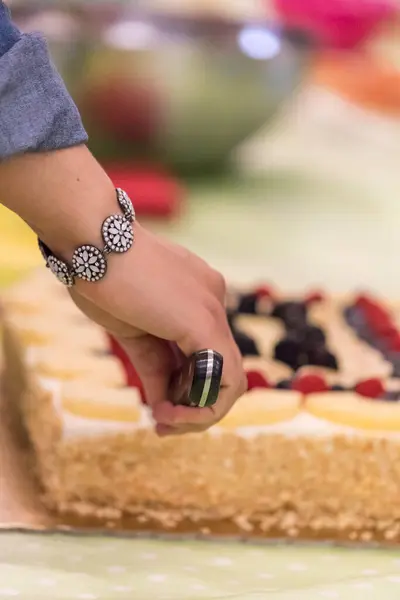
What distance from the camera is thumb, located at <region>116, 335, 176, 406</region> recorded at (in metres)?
0.64

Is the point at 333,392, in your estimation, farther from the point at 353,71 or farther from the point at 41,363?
the point at 353,71

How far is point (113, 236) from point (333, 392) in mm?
295

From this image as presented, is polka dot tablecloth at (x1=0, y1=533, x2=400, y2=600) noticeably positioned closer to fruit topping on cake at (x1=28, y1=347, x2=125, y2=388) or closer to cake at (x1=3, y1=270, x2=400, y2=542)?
cake at (x1=3, y1=270, x2=400, y2=542)

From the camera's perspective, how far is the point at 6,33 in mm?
505

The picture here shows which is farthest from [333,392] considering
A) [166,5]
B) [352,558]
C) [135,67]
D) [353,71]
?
[353,71]

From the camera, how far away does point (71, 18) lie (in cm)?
158

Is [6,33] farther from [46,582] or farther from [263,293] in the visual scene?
[263,293]

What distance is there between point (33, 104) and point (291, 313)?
0.52m

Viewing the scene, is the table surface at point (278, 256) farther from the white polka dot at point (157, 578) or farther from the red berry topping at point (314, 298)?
the red berry topping at point (314, 298)

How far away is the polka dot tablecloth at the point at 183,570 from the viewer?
1.83 ft

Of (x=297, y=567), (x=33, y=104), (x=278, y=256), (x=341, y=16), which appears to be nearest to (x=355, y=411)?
(x=297, y=567)

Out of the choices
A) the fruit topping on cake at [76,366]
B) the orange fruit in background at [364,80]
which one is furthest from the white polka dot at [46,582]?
the orange fruit in background at [364,80]

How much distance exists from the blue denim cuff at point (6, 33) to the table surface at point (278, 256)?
0.34 metres

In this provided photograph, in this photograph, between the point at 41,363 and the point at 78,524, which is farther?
the point at 41,363
